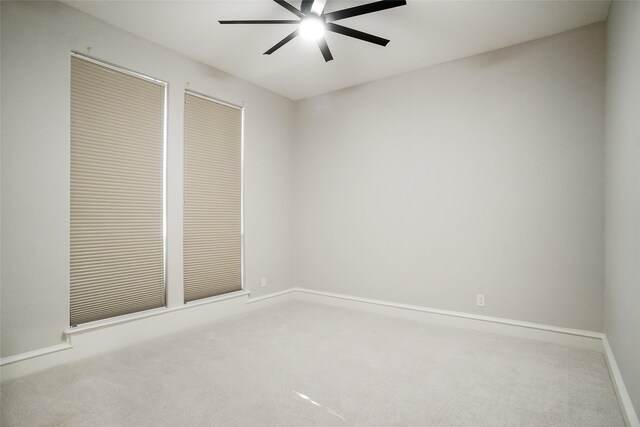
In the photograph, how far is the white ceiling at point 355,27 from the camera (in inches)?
106

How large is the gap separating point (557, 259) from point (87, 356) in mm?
4217

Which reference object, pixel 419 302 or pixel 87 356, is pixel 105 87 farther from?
pixel 419 302

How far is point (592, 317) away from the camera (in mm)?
2863

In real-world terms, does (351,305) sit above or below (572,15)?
below

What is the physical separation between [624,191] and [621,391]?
1223mm

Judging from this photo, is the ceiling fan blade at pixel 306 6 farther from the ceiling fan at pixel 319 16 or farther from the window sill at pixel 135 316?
the window sill at pixel 135 316

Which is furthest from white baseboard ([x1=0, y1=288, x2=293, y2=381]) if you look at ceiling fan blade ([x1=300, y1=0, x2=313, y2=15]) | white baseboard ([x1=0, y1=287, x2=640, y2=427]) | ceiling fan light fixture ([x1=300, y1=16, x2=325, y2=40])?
ceiling fan blade ([x1=300, y1=0, x2=313, y2=15])

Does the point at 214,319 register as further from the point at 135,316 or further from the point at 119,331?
the point at 119,331

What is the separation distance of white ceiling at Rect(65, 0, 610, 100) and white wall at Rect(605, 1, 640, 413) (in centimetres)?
59

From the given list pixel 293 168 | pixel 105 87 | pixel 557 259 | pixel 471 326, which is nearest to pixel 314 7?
pixel 105 87

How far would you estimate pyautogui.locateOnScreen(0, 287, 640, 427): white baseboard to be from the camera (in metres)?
2.40

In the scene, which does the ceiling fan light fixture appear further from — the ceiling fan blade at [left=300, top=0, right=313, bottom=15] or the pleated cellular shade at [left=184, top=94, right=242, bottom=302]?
the pleated cellular shade at [left=184, top=94, right=242, bottom=302]

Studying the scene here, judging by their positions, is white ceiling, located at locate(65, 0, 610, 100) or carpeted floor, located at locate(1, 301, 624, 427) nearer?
carpeted floor, located at locate(1, 301, 624, 427)

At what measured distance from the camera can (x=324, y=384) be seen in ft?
7.41
